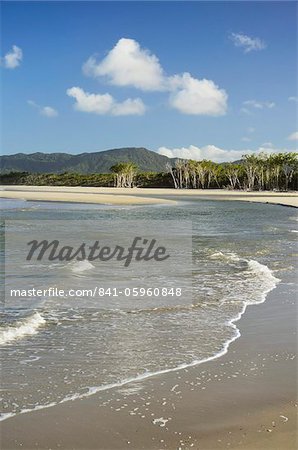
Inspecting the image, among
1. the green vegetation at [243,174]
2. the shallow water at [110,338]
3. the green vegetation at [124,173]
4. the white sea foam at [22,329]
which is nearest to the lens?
the shallow water at [110,338]

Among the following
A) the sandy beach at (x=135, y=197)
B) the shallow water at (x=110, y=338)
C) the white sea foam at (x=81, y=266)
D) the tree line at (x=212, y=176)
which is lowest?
the shallow water at (x=110, y=338)

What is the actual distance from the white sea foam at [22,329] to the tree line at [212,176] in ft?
282

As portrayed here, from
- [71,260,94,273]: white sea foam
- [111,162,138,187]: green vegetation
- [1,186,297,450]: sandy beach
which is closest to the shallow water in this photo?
[1,186,297,450]: sandy beach

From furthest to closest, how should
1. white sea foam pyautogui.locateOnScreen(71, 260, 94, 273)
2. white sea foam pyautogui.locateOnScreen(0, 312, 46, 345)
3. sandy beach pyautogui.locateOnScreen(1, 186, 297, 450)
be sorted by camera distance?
white sea foam pyautogui.locateOnScreen(71, 260, 94, 273) < white sea foam pyautogui.locateOnScreen(0, 312, 46, 345) < sandy beach pyautogui.locateOnScreen(1, 186, 297, 450)

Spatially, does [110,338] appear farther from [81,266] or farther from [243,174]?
[243,174]

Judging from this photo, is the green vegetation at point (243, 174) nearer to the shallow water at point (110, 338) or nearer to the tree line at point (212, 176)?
the tree line at point (212, 176)

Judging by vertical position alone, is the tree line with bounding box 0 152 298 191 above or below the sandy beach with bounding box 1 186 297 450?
above

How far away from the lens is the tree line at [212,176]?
301ft

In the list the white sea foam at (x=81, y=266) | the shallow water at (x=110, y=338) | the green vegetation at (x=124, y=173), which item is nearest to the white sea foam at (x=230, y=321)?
the shallow water at (x=110, y=338)

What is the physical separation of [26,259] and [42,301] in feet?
15.5

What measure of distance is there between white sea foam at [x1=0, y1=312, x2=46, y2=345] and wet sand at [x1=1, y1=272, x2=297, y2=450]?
220cm

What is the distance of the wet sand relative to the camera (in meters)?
3.71

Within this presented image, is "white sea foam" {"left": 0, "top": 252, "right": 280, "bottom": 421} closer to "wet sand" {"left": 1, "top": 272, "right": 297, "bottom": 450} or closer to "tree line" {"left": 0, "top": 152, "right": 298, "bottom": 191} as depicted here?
"wet sand" {"left": 1, "top": 272, "right": 297, "bottom": 450}

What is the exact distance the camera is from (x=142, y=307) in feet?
26.9
